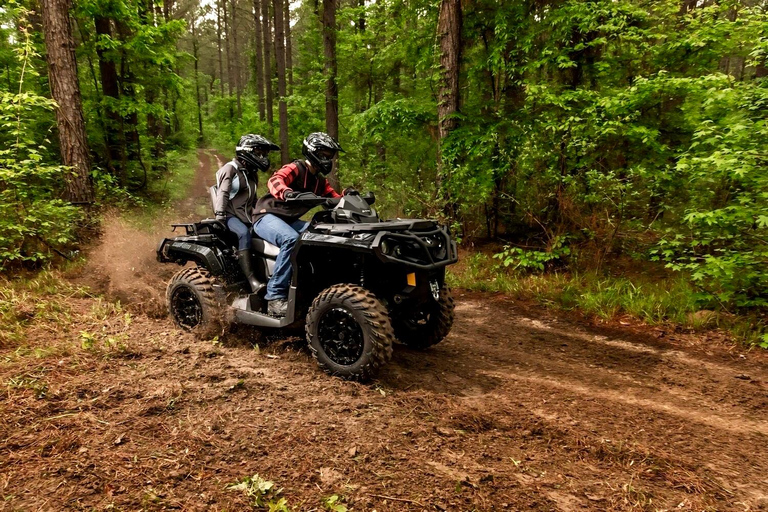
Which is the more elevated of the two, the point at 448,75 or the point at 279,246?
the point at 448,75

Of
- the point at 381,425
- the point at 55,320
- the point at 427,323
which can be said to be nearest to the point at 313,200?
the point at 427,323

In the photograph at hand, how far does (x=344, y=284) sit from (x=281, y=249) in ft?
2.76

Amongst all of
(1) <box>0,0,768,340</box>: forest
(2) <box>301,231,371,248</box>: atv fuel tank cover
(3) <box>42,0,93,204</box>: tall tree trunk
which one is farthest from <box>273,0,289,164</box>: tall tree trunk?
(2) <box>301,231,371,248</box>: atv fuel tank cover

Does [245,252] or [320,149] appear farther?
[245,252]

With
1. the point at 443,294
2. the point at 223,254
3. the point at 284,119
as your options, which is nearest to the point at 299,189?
the point at 223,254

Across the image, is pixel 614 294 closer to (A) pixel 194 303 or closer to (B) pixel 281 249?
(B) pixel 281 249

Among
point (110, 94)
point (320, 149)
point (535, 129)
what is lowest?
point (320, 149)

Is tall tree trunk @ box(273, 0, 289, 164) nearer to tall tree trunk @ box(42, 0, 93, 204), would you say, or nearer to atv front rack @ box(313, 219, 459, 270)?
tall tree trunk @ box(42, 0, 93, 204)

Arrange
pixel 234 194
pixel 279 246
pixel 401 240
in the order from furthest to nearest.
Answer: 1. pixel 234 194
2. pixel 279 246
3. pixel 401 240

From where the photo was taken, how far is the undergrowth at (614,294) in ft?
17.2

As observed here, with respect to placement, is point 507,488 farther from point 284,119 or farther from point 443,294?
point 284,119

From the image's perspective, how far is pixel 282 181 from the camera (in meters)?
4.61

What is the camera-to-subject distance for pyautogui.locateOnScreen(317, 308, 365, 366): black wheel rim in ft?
12.4

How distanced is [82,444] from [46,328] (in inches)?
104
